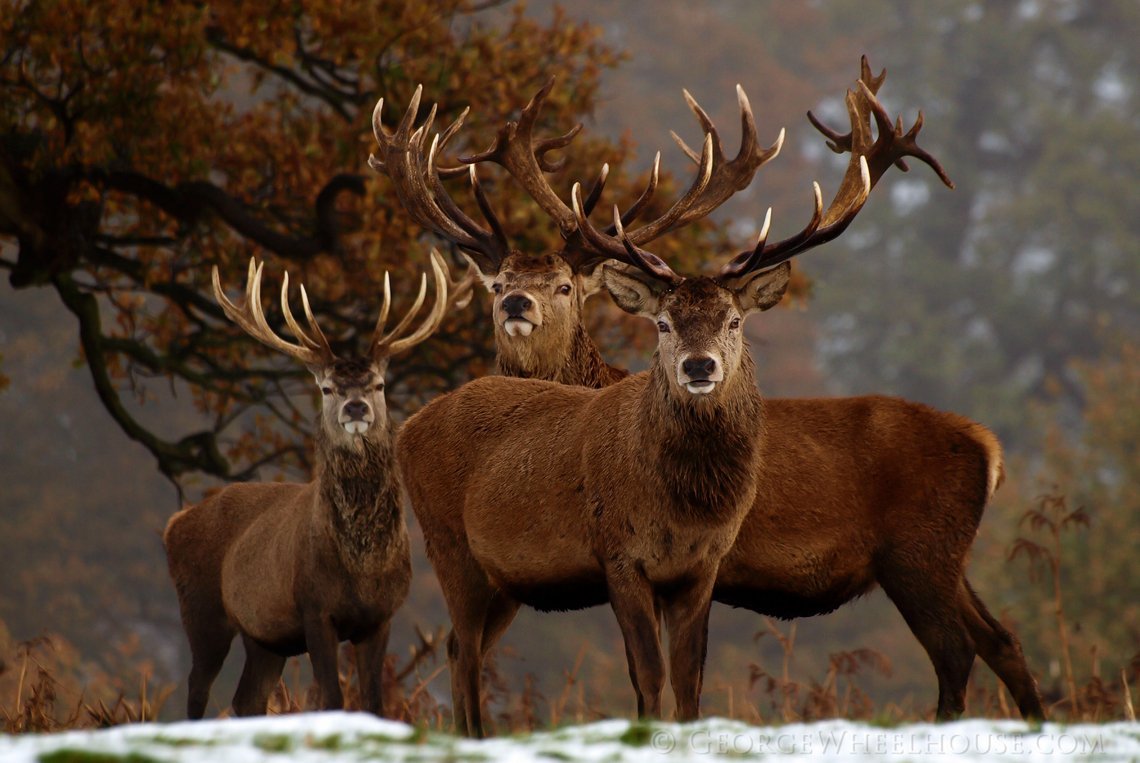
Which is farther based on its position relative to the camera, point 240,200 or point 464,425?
point 240,200

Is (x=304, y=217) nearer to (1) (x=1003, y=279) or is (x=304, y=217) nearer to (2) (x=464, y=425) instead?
(2) (x=464, y=425)

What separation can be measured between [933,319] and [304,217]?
24163 millimetres

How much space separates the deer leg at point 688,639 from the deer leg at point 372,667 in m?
1.32

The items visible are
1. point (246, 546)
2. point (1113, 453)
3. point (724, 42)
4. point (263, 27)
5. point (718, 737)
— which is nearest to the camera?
point (718, 737)

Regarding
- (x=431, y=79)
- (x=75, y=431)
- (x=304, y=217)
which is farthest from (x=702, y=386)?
(x=75, y=431)

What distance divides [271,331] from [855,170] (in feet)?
9.31

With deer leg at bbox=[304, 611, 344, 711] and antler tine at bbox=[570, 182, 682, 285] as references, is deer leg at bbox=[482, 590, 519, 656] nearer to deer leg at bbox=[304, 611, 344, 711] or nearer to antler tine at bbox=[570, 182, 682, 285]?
deer leg at bbox=[304, 611, 344, 711]

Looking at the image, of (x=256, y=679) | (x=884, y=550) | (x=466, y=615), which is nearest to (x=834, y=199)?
(x=884, y=550)

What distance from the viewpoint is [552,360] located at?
8648 millimetres

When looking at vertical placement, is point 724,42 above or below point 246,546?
above

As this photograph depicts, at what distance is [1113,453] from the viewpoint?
64.9 ft

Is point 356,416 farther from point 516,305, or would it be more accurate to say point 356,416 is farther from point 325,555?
point 516,305

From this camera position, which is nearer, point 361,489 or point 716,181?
point 361,489

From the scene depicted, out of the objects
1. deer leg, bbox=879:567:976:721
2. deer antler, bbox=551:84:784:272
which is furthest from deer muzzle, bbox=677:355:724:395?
deer antler, bbox=551:84:784:272
